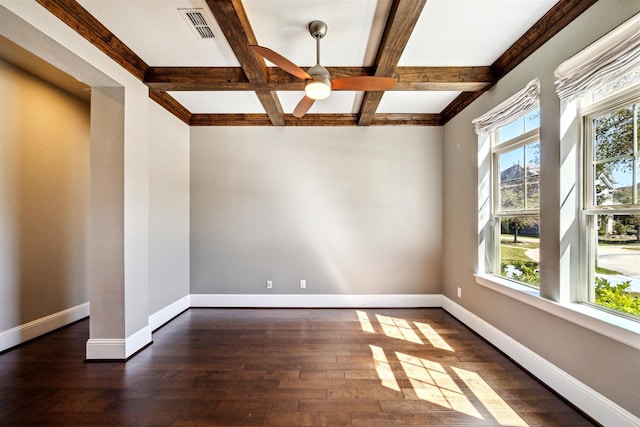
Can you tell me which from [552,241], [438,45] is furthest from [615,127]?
[438,45]

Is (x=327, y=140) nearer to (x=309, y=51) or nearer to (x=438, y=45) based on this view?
(x=309, y=51)

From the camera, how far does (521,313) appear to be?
2500 mm

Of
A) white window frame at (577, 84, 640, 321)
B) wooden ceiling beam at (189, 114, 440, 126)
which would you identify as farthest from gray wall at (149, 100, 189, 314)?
white window frame at (577, 84, 640, 321)

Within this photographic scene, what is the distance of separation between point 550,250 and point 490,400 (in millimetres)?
1238

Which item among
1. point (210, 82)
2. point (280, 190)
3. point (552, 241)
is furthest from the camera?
point (280, 190)

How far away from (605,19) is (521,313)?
225 centimetres

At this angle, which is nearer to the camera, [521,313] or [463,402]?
[463,402]

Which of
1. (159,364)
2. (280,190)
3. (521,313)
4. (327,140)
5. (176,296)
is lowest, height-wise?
(159,364)

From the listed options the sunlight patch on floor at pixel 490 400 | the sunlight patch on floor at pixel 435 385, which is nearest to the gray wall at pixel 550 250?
the sunlight patch on floor at pixel 490 400

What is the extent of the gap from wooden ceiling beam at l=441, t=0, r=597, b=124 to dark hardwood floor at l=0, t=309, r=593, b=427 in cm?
273

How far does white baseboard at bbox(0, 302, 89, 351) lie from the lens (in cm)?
278

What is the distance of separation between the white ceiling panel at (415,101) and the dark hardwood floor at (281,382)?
283 centimetres

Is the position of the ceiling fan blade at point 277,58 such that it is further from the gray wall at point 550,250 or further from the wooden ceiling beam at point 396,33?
the gray wall at point 550,250

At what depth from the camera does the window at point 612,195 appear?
1747 mm
